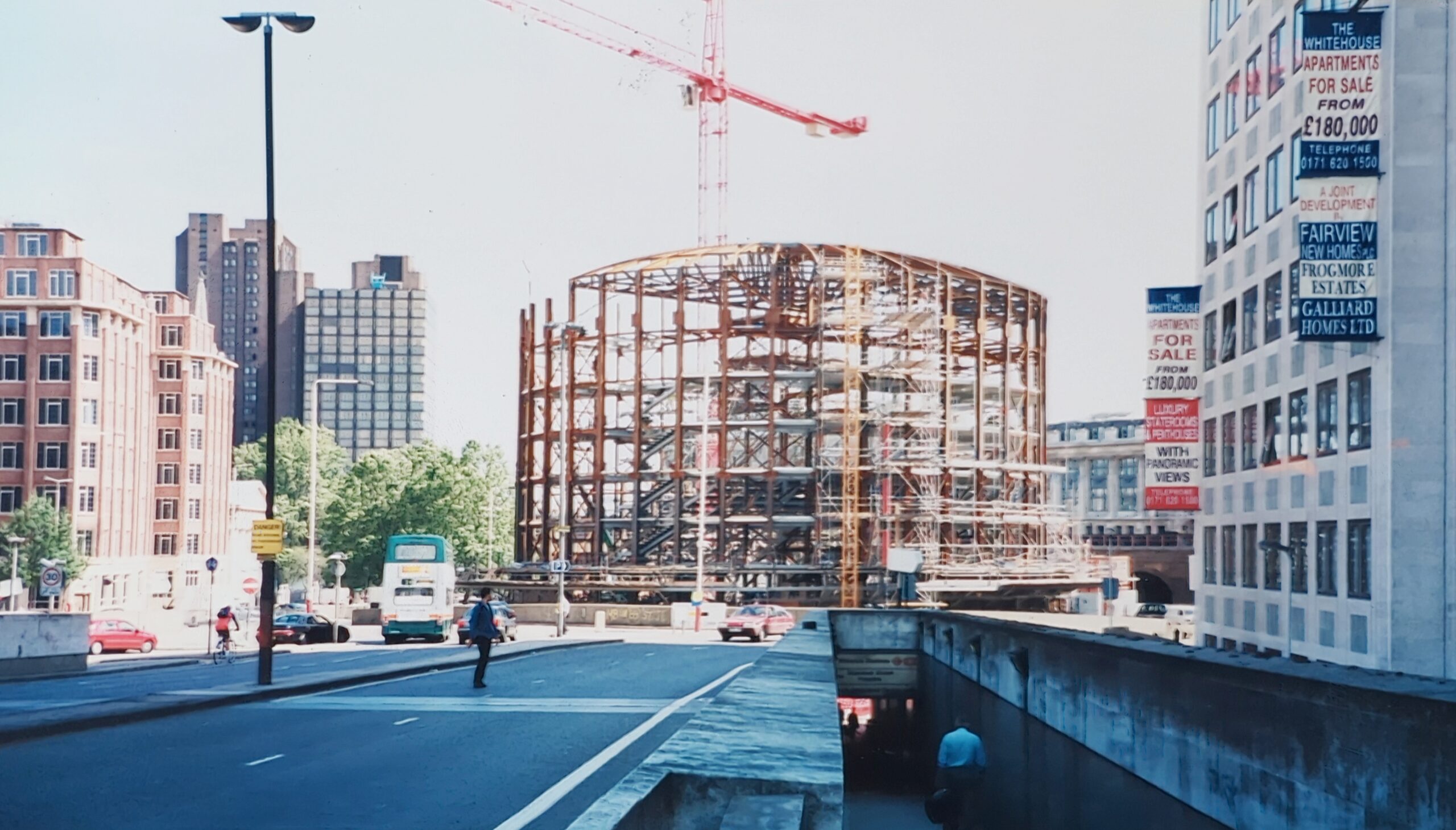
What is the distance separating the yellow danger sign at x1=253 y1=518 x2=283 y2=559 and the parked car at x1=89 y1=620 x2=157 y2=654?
29.7 metres

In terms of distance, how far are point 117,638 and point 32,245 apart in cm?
5369

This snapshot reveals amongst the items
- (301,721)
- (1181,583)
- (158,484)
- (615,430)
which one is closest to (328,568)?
(158,484)

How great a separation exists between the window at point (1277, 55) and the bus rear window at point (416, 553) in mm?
35426

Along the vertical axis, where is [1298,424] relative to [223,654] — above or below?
above

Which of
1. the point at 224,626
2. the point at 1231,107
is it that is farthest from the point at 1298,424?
the point at 224,626

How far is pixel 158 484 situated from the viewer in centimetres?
12112

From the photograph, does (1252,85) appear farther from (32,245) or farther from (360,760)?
(32,245)

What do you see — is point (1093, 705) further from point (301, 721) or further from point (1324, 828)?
point (301, 721)

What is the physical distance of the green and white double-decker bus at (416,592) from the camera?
56656 mm

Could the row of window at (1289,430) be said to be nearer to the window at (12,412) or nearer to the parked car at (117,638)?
the parked car at (117,638)

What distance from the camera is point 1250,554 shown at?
125 ft

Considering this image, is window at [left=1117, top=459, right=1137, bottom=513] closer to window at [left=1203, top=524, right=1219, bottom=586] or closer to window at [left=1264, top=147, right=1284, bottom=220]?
window at [left=1203, top=524, right=1219, bottom=586]

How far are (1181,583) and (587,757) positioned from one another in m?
99.6

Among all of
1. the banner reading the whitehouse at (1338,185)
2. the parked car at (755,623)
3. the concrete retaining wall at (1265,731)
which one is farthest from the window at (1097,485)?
the concrete retaining wall at (1265,731)
